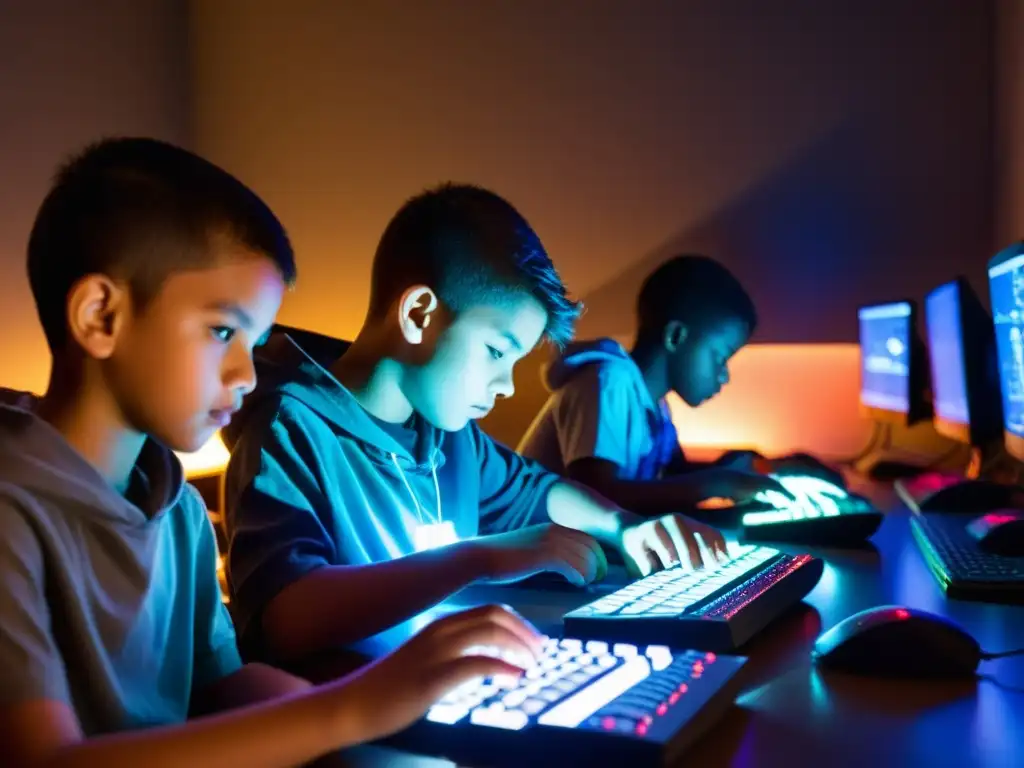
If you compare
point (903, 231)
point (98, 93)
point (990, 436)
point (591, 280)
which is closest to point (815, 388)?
point (903, 231)

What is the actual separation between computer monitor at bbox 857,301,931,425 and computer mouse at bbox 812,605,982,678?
143 centimetres

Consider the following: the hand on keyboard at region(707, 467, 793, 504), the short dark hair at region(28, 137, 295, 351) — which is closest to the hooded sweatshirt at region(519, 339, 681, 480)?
the hand on keyboard at region(707, 467, 793, 504)

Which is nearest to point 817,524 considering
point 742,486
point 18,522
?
point 742,486

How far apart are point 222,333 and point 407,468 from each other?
0.53 metres

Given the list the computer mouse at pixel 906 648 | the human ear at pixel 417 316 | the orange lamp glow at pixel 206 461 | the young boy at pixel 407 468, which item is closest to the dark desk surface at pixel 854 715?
the computer mouse at pixel 906 648

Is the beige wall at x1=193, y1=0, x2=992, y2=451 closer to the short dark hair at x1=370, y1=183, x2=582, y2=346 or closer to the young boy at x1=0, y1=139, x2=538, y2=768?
the short dark hair at x1=370, y1=183, x2=582, y2=346

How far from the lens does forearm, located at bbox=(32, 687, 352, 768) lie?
1.67ft

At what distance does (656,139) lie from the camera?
264 centimetres

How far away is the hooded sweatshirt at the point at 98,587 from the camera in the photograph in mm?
562

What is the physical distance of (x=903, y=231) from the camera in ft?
8.25

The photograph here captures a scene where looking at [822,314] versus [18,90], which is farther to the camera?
[822,314]

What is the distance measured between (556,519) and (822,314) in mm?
1435

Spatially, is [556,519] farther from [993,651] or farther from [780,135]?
[780,135]

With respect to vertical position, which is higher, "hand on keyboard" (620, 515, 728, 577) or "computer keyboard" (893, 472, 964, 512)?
"hand on keyboard" (620, 515, 728, 577)
